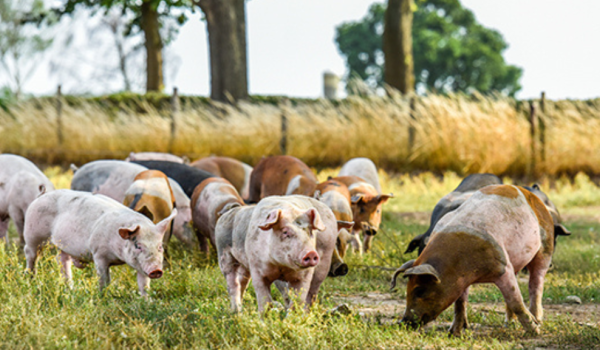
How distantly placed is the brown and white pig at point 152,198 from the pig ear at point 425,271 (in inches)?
98.6

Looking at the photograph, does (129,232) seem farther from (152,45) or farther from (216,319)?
(152,45)

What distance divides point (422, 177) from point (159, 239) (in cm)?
898

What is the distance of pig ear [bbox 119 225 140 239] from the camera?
4.35 m

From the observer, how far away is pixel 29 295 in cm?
407

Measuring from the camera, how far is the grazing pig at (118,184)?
6512 millimetres

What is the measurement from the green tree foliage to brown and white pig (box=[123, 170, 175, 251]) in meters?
27.4

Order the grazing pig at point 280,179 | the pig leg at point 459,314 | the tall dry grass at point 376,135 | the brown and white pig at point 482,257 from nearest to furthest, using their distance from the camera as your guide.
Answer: the brown and white pig at point 482,257, the pig leg at point 459,314, the grazing pig at point 280,179, the tall dry grass at point 376,135

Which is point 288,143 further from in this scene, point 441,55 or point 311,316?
point 441,55

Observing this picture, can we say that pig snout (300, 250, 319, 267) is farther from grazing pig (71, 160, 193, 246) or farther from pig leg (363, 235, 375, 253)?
pig leg (363, 235, 375, 253)

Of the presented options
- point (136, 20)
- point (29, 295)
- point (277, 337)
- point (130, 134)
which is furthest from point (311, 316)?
point (136, 20)

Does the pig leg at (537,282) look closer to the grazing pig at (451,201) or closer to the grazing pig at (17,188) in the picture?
the grazing pig at (451,201)

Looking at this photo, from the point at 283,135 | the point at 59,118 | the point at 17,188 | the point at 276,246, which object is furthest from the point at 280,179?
the point at 59,118

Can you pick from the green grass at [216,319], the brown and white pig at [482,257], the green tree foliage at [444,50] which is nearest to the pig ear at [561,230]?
the green grass at [216,319]

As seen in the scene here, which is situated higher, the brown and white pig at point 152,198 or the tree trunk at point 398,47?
the tree trunk at point 398,47
